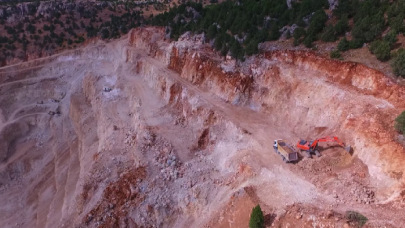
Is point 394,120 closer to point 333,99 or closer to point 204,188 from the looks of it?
point 333,99

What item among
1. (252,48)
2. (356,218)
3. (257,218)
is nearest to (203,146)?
(257,218)

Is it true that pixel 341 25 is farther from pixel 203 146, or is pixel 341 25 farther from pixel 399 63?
pixel 203 146

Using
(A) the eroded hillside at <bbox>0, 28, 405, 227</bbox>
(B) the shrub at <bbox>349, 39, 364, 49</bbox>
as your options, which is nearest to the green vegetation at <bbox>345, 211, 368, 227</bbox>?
(A) the eroded hillside at <bbox>0, 28, 405, 227</bbox>

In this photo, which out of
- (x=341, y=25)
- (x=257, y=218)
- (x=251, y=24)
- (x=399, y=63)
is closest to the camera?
(x=257, y=218)

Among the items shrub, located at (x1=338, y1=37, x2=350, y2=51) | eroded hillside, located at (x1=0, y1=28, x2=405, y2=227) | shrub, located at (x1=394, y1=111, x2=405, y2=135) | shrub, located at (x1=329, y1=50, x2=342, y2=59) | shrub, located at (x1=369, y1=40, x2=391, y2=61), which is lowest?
eroded hillside, located at (x1=0, y1=28, x2=405, y2=227)

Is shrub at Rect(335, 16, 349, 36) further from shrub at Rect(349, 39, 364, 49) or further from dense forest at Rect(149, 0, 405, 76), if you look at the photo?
shrub at Rect(349, 39, 364, 49)

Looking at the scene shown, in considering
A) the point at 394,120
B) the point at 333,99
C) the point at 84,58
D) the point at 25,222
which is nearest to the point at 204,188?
the point at 333,99

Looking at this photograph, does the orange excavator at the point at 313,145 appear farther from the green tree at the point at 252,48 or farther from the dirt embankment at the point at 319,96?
the green tree at the point at 252,48
